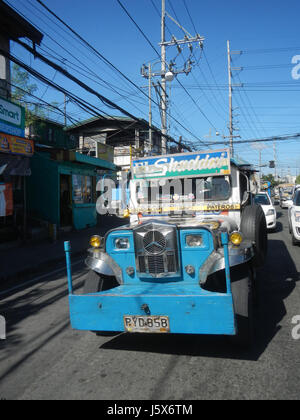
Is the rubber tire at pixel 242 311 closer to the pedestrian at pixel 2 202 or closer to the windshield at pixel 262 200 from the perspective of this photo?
the pedestrian at pixel 2 202

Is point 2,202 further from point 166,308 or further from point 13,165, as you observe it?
point 166,308

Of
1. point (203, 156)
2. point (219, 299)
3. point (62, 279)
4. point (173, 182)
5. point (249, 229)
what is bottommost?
point (62, 279)

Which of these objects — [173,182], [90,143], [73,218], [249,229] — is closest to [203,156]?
[173,182]

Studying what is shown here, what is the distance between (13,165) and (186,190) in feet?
25.6

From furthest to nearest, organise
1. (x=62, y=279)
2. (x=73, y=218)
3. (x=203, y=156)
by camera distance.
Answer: (x=73, y=218) < (x=62, y=279) < (x=203, y=156)

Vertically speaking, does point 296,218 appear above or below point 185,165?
below

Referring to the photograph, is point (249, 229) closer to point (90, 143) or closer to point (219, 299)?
point (219, 299)

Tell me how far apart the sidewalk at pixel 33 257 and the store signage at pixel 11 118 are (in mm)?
3916

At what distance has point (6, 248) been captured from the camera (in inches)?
471

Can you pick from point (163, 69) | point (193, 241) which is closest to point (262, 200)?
point (163, 69)

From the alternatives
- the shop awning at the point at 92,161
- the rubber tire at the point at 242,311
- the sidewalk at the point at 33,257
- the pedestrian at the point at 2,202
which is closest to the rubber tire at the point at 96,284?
the rubber tire at the point at 242,311

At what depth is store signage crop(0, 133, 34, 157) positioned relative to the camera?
35.6 ft

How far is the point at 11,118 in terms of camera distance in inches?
451
